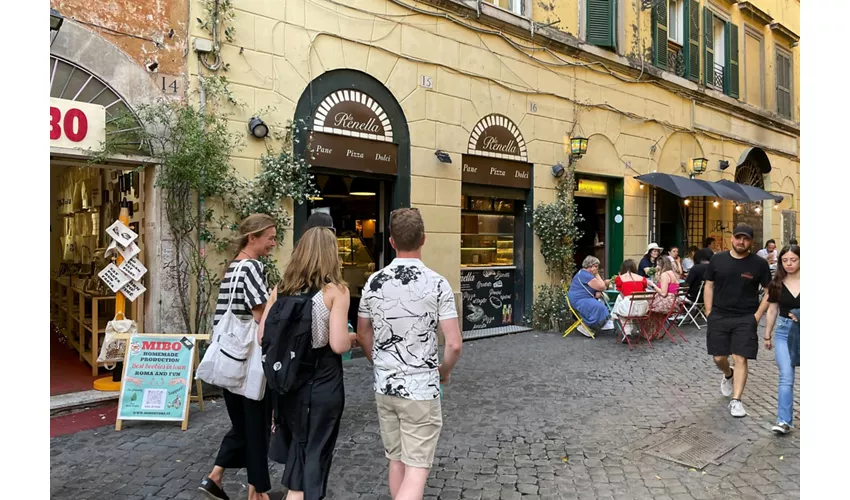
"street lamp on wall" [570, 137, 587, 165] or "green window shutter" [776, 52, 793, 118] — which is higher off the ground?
"green window shutter" [776, 52, 793, 118]

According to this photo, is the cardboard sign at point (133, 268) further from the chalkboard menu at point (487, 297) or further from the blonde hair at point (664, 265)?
the blonde hair at point (664, 265)

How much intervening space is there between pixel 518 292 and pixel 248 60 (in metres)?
5.92

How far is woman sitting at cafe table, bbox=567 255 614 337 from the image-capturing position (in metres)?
9.47

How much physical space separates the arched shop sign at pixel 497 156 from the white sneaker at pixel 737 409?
516 cm

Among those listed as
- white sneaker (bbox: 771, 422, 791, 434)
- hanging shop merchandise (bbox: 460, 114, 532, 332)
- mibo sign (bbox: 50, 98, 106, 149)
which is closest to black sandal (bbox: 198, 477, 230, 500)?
mibo sign (bbox: 50, 98, 106, 149)

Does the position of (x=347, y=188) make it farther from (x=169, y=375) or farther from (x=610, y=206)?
(x=610, y=206)

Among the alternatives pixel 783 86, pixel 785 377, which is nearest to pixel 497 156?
pixel 785 377

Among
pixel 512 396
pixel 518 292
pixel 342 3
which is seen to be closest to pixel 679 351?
pixel 518 292

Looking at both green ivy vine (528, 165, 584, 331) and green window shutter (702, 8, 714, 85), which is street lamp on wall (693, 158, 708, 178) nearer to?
green window shutter (702, 8, 714, 85)

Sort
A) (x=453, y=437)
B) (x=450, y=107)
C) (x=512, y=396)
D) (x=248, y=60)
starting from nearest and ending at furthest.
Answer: (x=453, y=437) → (x=512, y=396) → (x=248, y=60) → (x=450, y=107)

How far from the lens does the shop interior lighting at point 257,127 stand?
6858 mm

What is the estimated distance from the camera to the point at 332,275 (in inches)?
124

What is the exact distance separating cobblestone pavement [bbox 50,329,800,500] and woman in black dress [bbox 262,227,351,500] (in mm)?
831

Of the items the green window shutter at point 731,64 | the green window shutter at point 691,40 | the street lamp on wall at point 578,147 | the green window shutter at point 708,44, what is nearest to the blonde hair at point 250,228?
the street lamp on wall at point 578,147
